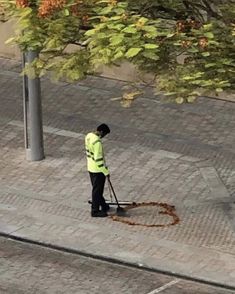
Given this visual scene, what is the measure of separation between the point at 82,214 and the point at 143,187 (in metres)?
1.58

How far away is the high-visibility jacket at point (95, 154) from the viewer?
1772 cm

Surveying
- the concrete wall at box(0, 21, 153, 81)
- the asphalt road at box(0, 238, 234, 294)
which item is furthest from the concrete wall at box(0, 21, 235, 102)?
the asphalt road at box(0, 238, 234, 294)

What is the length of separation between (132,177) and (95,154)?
230 cm

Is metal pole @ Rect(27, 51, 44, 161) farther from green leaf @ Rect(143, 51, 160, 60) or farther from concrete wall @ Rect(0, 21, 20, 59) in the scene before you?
green leaf @ Rect(143, 51, 160, 60)

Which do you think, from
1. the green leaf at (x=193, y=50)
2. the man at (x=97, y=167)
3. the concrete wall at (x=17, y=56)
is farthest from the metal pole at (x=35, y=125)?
the green leaf at (x=193, y=50)

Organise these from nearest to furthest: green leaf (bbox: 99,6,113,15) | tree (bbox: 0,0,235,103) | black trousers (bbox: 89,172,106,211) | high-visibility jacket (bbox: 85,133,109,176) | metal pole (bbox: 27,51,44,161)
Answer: tree (bbox: 0,0,235,103) < green leaf (bbox: 99,6,113,15) < high-visibility jacket (bbox: 85,133,109,176) < black trousers (bbox: 89,172,106,211) < metal pole (bbox: 27,51,44,161)

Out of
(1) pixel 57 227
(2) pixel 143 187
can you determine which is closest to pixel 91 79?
(2) pixel 143 187

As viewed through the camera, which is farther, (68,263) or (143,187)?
(143,187)

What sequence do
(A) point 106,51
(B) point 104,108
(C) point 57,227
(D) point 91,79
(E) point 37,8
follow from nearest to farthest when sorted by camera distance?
(A) point 106,51, (E) point 37,8, (C) point 57,227, (B) point 104,108, (D) point 91,79

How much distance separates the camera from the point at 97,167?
1791 centimetres

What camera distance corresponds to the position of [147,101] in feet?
80.5

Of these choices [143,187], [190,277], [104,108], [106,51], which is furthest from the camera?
[104,108]

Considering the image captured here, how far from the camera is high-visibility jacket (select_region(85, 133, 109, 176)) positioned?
58.1 feet

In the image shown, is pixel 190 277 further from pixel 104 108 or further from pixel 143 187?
pixel 104 108
